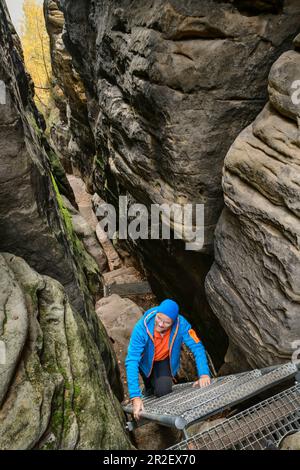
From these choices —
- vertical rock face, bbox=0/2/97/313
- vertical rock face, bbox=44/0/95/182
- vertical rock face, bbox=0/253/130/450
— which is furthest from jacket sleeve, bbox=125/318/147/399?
vertical rock face, bbox=44/0/95/182

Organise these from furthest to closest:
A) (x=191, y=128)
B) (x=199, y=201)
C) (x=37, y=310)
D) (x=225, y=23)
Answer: (x=199, y=201), (x=191, y=128), (x=225, y=23), (x=37, y=310)

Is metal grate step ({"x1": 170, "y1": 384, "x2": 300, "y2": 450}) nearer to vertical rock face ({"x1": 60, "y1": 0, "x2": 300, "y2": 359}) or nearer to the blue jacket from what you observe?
the blue jacket

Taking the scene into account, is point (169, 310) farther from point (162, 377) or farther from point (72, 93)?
point (72, 93)

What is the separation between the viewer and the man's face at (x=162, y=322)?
4770 millimetres

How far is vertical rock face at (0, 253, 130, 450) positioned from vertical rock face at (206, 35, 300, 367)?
10.3ft

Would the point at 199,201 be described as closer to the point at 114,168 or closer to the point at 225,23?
the point at 225,23

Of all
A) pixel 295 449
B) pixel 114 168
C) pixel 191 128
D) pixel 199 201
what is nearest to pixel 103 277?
pixel 114 168

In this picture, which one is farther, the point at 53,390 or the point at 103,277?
the point at 103,277

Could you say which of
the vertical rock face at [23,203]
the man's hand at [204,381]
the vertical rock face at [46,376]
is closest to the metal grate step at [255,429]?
the vertical rock face at [46,376]

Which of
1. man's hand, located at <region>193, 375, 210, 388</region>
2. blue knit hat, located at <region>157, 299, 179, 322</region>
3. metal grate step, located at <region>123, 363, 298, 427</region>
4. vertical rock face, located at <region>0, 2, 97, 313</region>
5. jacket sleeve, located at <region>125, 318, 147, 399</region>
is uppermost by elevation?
vertical rock face, located at <region>0, 2, 97, 313</region>

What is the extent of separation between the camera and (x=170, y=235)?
8.86 meters

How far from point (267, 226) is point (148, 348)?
2977 millimetres

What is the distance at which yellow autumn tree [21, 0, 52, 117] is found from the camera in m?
34.8
